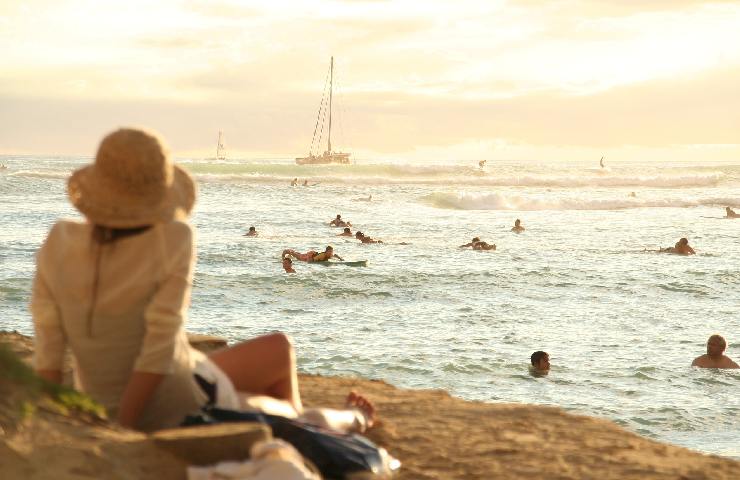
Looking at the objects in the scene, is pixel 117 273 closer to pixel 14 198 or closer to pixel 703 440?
pixel 703 440

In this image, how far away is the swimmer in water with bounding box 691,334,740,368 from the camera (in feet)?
41.2

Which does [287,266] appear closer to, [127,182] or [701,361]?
[701,361]

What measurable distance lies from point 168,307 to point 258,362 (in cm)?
67

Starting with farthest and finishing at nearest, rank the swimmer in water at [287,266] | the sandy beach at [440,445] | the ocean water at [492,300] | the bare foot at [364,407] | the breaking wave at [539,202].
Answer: the breaking wave at [539,202]
the swimmer in water at [287,266]
the ocean water at [492,300]
the bare foot at [364,407]
the sandy beach at [440,445]

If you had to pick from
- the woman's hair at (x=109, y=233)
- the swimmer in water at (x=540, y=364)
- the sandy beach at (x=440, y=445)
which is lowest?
the swimmer in water at (x=540, y=364)

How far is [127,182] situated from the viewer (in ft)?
12.3

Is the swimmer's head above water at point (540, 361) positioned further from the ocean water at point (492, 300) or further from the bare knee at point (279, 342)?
the bare knee at point (279, 342)

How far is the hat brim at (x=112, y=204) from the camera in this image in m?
3.74

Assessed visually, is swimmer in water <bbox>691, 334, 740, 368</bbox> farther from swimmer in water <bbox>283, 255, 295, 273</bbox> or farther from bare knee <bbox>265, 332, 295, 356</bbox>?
swimmer in water <bbox>283, 255, 295, 273</bbox>

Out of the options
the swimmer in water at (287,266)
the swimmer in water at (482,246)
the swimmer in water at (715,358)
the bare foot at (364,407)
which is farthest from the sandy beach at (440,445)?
the swimmer in water at (482,246)

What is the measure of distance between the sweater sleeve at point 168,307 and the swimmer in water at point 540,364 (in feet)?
28.7

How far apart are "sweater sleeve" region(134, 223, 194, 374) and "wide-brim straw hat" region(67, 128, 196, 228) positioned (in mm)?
111

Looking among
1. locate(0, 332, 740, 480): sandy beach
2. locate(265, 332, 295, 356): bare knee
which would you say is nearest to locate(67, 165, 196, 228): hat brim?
locate(0, 332, 740, 480): sandy beach

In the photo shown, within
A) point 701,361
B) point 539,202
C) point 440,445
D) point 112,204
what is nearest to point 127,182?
point 112,204
